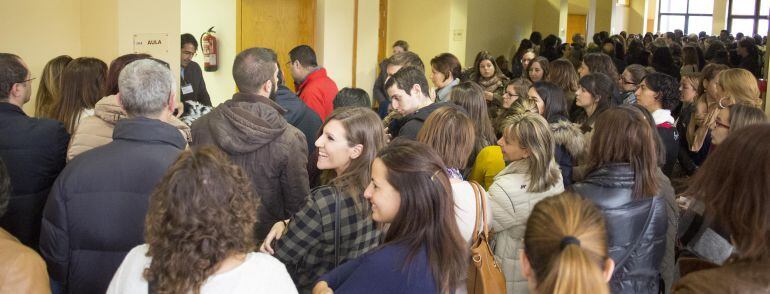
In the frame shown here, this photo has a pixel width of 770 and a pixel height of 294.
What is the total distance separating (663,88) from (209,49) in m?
5.80

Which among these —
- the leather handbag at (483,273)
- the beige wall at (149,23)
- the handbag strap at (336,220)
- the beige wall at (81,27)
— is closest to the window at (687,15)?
the beige wall at (149,23)

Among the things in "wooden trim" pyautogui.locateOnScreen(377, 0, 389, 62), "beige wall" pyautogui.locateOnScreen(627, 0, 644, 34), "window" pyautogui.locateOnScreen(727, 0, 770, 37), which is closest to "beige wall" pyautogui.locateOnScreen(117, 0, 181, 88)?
"wooden trim" pyautogui.locateOnScreen(377, 0, 389, 62)

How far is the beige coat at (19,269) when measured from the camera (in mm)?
2137

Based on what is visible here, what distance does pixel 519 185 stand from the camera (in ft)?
12.0

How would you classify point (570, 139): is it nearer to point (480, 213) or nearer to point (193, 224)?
point (480, 213)

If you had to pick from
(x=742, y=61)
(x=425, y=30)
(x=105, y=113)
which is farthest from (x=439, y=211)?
(x=742, y=61)

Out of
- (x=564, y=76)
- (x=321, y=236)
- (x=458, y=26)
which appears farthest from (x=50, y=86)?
(x=458, y=26)

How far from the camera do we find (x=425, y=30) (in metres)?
10.7

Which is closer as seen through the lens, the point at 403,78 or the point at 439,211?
the point at 439,211

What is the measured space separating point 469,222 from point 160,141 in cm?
117

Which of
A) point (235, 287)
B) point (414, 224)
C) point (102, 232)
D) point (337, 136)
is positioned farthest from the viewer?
point (337, 136)

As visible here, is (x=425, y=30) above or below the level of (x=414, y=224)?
above

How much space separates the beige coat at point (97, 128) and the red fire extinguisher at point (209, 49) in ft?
20.8

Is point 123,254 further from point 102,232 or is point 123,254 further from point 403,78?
point 403,78
